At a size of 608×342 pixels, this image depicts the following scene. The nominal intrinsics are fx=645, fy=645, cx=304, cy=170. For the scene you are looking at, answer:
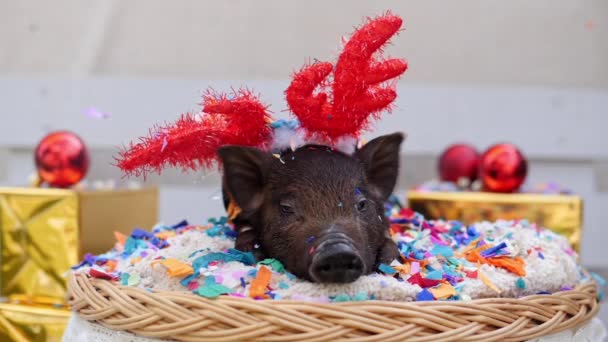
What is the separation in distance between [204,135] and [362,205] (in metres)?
0.29

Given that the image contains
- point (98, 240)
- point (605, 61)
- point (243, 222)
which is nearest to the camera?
point (243, 222)

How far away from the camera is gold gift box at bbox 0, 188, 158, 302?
5.04 feet

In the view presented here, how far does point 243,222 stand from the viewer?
1160 mm

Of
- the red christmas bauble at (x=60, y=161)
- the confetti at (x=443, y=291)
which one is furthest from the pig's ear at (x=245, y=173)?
the red christmas bauble at (x=60, y=161)

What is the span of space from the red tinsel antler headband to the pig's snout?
274mm

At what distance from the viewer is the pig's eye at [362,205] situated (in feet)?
3.40

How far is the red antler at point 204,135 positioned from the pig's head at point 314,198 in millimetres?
71

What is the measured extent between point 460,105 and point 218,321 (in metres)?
1.77

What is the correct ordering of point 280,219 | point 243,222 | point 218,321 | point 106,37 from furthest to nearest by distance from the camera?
point 106,37 < point 243,222 < point 280,219 < point 218,321

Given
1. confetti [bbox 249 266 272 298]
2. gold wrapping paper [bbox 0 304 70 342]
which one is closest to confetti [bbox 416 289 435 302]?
confetti [bbox 249 266 272 298]

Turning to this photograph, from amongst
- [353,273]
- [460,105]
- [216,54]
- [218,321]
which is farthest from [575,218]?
[216,54]

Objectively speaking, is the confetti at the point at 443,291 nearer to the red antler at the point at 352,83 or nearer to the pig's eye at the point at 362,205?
the pig's eye at the point at 362,205

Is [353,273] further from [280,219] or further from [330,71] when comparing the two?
[330,71]

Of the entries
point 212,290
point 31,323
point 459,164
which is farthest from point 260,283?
point 459,164
